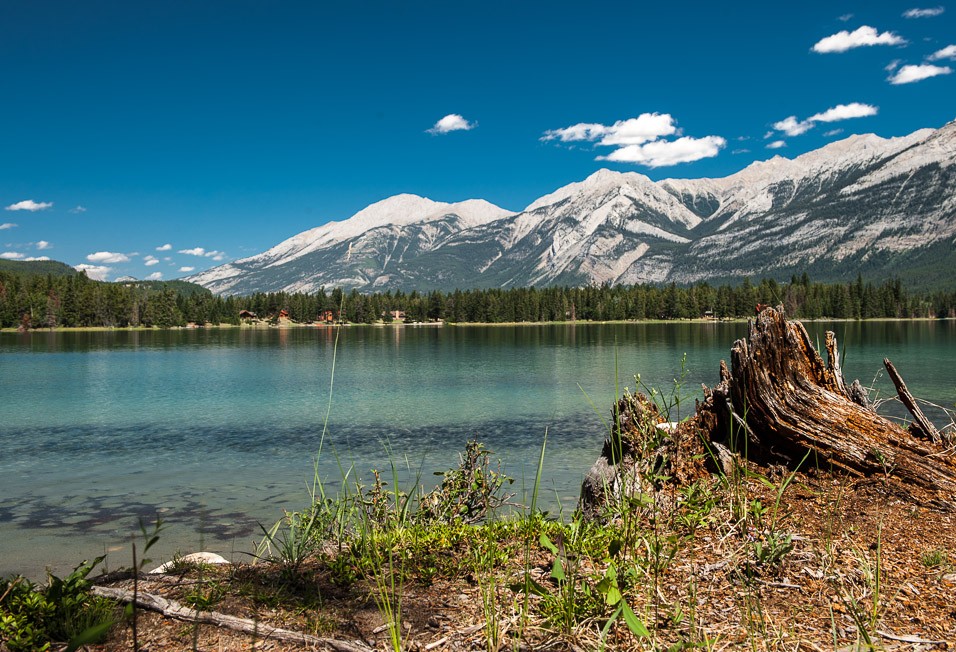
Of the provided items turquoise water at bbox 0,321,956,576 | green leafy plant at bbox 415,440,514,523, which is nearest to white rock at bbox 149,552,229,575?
turquoise water at bbox 0,321,956,576

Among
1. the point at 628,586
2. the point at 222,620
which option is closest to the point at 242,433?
the point at 222,620

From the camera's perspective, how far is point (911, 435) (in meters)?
7.39

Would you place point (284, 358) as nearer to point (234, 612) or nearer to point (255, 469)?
point (255, 469)

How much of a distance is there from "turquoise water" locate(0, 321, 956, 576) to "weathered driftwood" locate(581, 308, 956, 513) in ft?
2.08

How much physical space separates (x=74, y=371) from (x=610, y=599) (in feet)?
243

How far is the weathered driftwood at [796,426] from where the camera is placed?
6.63m

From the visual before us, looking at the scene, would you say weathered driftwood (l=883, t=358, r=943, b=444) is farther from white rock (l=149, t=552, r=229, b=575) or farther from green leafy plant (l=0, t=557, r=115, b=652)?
green leafy plant (l=0, t=557, r=115, b=652)

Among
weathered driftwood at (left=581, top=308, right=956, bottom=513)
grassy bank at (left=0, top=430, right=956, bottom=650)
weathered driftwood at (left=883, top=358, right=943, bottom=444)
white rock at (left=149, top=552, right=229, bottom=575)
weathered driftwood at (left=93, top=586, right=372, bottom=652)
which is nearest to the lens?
weathered driftwood at (left=93, top=586, right=372, bottom=652)

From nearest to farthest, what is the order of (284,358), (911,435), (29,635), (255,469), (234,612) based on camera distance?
(29,635) < (234,612) < (911,435) < (255,469) < (284,358)

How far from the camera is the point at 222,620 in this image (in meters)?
4.14

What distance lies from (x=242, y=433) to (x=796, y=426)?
2730 cm

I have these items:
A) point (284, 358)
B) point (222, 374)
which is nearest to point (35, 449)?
point (222, 374)

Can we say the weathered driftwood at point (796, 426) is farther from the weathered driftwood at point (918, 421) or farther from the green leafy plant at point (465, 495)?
the green leafy plant at point (465, 495)

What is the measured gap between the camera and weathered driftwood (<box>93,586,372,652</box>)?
3.85 meters
